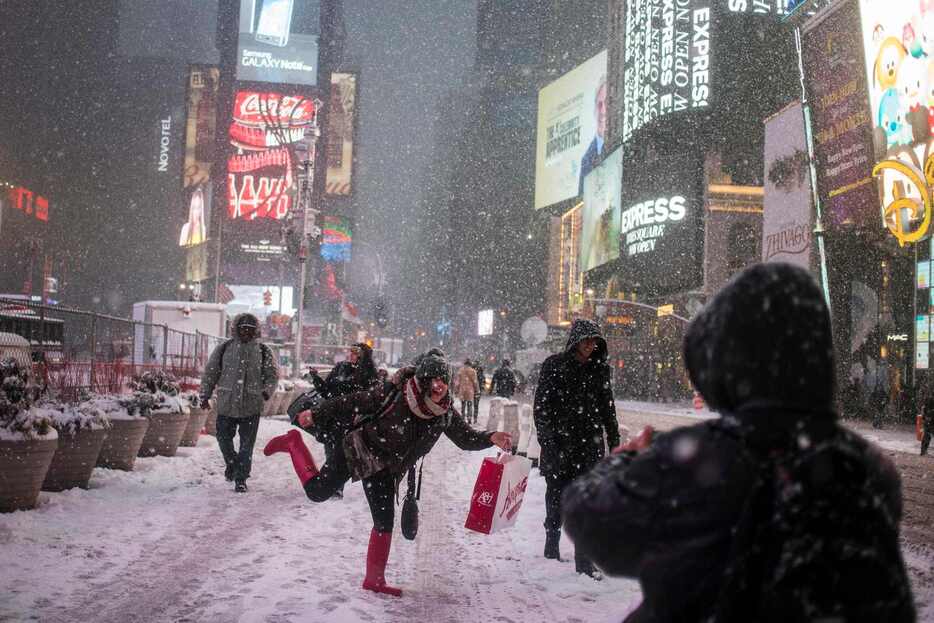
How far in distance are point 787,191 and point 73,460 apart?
36564 millimetres

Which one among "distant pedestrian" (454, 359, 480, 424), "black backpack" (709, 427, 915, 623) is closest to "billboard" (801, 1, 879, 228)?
"distant pedestrian" (454, 359, 480, 424)

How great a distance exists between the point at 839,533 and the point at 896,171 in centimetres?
2551

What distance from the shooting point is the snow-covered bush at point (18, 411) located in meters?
6.63

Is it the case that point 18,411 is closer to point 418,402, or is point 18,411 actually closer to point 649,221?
point 418,402

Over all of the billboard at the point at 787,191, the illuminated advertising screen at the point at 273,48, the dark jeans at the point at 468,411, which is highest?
the illuminated advertising screen at the point at 273,48

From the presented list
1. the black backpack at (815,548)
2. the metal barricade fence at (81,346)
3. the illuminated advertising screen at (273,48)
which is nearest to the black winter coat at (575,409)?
the black backpack at (815,548)

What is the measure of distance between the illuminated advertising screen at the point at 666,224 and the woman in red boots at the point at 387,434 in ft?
163

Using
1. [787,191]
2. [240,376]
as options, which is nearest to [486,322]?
[787,191]

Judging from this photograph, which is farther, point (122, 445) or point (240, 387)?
point (122, 445)

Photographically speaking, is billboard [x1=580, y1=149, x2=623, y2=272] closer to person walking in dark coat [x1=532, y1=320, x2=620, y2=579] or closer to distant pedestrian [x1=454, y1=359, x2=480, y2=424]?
distant pedestrian [x1=454, y1=359, x2=480, y2=424]

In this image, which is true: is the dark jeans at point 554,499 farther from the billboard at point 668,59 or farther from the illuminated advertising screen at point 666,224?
the billboard at point 668,59

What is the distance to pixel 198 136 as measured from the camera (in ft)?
259

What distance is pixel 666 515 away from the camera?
68.2 inches

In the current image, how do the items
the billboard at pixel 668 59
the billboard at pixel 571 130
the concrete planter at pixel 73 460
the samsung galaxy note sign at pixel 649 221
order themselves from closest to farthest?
the concrete planter at pixel 73 460 → the samsung galaxy note sign at pixel 649 221 → the billboard at pixel 668 59 → the billboard at pixel 571 130
